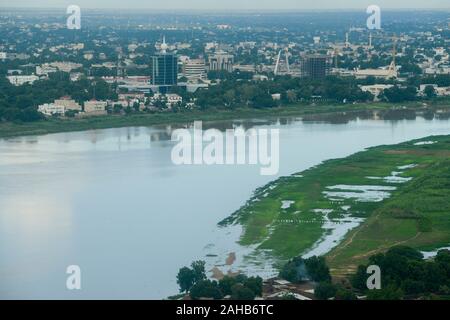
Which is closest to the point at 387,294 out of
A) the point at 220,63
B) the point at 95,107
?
the point at 95,107

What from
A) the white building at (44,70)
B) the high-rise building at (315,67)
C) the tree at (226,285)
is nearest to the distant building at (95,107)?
the white building at (44,70)

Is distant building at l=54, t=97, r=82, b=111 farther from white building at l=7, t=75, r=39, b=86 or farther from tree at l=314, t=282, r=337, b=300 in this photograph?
Result: tree at l=314, t=282, r=337, b=300

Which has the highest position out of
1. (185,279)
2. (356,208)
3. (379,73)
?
(185,279)

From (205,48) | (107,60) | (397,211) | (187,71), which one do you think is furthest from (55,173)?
(205,48)

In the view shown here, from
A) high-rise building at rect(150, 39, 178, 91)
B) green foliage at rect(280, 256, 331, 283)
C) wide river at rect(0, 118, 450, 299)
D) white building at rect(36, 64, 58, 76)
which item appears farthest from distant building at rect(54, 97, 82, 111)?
green foliage at rect(280, 256, 331, 283)

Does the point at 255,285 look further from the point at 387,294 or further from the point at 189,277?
the point at 387,294

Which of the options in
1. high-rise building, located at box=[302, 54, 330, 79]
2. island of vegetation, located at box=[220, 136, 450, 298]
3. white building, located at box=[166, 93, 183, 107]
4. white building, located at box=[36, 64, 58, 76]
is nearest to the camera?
island of vegetation, located at box=[220, 136, 450, 298]
